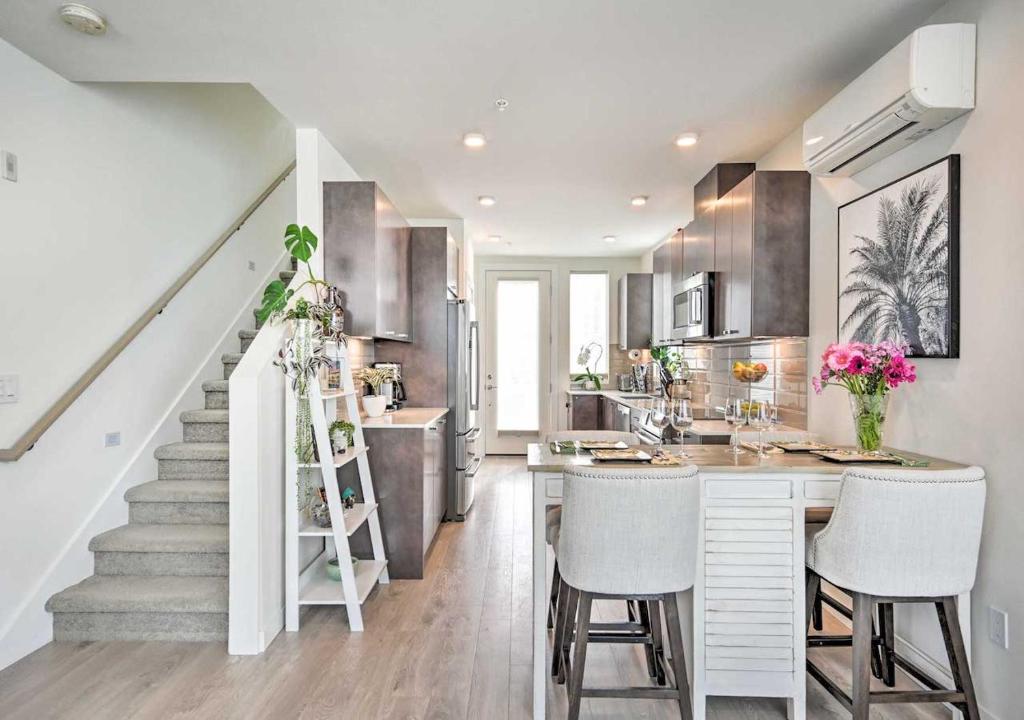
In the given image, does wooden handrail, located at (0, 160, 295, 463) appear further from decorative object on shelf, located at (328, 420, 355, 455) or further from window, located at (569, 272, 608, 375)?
window, located at (569, 272, 608, 375)

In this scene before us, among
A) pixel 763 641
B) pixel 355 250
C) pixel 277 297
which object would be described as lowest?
pixel 763 641

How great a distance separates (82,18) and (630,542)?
2.79 metres

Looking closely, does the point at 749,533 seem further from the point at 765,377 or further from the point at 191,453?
the point at 191,453

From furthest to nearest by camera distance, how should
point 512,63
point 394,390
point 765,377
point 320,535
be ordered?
point 394,390
point 765,377
point 320,535
point 512,63

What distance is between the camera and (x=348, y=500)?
10.4 feet

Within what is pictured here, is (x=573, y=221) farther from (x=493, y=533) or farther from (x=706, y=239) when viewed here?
(x=493, y=533)

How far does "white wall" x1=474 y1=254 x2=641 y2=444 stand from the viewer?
7469 millimetres

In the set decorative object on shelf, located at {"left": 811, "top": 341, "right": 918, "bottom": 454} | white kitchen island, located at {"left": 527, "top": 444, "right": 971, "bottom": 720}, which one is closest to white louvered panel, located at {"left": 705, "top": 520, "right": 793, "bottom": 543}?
white kitchen island, located at {"left": 527, "top": 444, "right": 971, "bottom": 720}

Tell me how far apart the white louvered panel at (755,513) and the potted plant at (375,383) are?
2.24 m

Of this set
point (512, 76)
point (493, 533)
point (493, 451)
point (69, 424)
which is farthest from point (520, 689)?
point (493, 451)

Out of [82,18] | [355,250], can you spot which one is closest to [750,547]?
[355,250]

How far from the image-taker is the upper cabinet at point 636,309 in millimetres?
6684

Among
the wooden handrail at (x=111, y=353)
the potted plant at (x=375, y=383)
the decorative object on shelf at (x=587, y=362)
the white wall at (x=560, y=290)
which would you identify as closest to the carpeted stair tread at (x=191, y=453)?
the wooden handrail at (x=111, y=353)

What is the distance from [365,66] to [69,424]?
2227mm
